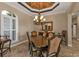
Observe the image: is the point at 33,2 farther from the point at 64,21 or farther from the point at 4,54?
the point at 4,54

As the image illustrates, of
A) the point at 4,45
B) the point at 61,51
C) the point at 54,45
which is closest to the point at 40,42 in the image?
the point at 54,45

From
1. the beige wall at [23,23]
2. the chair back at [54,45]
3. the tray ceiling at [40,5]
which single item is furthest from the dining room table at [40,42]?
the tray ceiling at [40,5]

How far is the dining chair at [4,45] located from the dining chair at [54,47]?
745 mm

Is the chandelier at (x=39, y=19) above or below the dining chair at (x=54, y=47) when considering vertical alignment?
above

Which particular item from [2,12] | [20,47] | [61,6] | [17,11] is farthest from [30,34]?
[61,6]

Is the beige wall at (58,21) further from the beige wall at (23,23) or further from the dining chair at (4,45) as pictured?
the dining chair at (4,45)

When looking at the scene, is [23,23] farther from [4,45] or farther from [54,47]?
[54,47]

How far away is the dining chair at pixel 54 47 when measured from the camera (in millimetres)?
2147

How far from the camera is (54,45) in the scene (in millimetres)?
2223

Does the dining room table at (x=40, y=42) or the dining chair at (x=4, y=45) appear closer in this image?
the dining chair at (x=4, y=45)

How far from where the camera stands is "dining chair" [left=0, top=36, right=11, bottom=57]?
2.07 m

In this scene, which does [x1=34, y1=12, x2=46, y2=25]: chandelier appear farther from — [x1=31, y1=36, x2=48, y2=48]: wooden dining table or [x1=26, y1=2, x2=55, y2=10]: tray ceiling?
[x1=31, y1=36, x2=48, y2=48]: wooden dining table

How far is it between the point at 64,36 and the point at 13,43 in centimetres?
101

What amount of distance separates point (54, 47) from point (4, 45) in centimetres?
95
